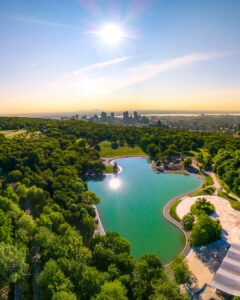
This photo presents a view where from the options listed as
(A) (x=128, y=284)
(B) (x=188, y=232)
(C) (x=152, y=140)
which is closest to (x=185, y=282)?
(A) (x=128, y=284)

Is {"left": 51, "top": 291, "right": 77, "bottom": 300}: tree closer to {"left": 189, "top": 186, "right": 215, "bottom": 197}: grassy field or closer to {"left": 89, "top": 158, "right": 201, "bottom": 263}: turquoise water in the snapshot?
{"left": 89, "top": 158, "right": 201, "bottom": 263}: turquoise water

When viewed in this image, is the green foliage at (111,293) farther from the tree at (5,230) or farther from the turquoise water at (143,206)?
the tree at (5,230)

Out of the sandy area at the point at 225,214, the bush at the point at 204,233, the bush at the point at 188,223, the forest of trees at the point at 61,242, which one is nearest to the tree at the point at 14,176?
the forest of trees at the point at 61,242

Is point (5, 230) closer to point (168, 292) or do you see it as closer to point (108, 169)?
point (168, 292)

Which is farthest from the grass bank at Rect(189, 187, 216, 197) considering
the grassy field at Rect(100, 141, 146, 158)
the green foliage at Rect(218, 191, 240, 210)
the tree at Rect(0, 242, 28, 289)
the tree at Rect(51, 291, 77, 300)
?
the grassy field at Rect(100, 141, 146, 158)

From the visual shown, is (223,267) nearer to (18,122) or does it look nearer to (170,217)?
(170,217)

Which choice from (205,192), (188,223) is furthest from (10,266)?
(205,192)
